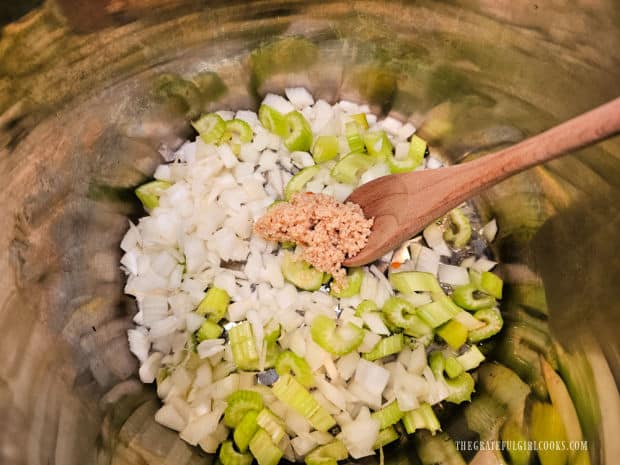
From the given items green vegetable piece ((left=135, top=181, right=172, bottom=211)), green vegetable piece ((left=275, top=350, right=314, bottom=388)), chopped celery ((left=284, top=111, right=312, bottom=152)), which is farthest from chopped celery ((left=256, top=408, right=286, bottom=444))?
chopped celery ((left=284, top=111, right=312, bottom=152))

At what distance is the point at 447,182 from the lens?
1.37 metres

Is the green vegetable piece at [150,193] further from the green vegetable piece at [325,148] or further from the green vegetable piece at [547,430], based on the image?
the green vegetable piece at [547,430]

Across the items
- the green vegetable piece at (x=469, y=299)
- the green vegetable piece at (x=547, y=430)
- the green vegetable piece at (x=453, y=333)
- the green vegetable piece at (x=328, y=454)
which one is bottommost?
the green vegetable piece at (x=547, y=430)

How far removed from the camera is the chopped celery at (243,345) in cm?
151

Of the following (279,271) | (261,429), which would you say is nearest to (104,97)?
(279,271)

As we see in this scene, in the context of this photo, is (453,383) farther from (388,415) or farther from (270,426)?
(270,426)

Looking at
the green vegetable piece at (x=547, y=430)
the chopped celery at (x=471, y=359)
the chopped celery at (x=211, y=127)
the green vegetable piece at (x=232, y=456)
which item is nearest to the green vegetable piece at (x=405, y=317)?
the chopped celery at (x=471, y=359)

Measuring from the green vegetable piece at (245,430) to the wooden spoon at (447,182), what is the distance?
0.56 meters

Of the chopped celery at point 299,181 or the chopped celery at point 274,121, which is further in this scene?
the chopped celery at point 274,121

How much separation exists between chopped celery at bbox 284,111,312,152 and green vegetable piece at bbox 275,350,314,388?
748mm

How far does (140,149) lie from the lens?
5.77ft

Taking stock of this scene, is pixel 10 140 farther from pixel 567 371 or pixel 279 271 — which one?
pixel 567 371

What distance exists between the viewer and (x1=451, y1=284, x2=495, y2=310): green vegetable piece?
1.65 m

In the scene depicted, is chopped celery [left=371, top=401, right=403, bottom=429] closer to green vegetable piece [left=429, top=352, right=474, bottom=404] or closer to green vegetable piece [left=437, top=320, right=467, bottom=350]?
green vegetable piece [left=429, top=352, right=474, bottom=404]
